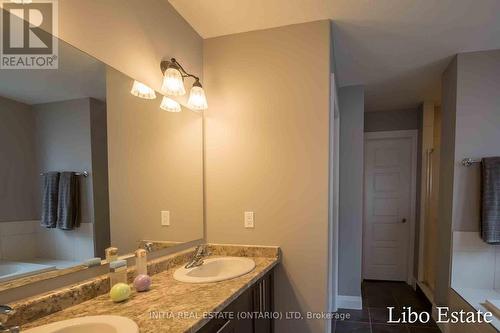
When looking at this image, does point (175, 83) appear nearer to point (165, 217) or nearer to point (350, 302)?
point (165, 217)


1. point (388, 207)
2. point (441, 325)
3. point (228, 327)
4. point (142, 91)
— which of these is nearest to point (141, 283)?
point (228, 327)

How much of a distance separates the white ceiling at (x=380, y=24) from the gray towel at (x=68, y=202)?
126 centimetres

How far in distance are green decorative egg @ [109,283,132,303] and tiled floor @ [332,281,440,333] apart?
89.8 inches

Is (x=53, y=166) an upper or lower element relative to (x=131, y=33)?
lower

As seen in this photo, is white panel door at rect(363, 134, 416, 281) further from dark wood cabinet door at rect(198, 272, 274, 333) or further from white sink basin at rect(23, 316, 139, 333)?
white sink basin at rect(23, 316, 139, 333)

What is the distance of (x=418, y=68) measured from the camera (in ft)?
8.69

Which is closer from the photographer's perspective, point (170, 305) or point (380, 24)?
point (170, 305)

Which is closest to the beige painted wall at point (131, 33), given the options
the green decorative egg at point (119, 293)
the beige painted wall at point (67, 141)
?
the beige painted wall at point (67, 141)

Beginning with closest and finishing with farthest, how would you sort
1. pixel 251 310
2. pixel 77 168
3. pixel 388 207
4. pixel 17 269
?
pixel 17 269 → pixel 77 168 → pixel 251 310 → pixel 388 207

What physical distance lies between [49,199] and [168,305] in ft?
2.05

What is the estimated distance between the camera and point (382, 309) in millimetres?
3049

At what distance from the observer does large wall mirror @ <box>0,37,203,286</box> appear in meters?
0.93

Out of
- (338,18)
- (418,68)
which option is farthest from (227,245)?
(418,68)

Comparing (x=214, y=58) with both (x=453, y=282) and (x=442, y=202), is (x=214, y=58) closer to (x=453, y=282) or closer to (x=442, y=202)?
(x=442, y=202)
